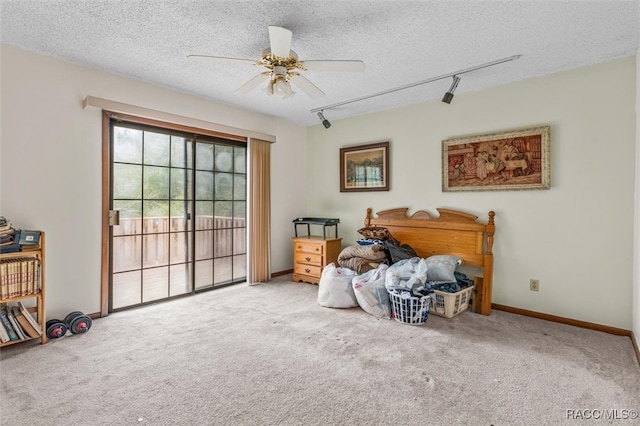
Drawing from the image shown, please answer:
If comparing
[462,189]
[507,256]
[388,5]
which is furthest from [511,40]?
[507,256]

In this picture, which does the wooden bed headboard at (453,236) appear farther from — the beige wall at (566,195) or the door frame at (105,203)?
the door frame at (105,203)

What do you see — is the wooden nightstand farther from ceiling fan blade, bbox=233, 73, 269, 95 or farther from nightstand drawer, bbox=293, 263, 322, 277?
ceiling fan blade, bbox=233, 73, 269, 95

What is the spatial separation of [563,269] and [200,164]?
13.5 feet

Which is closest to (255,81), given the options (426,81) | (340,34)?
(340,34)

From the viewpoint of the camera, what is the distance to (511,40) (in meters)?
2.49

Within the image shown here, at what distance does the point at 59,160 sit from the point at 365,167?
3.47m

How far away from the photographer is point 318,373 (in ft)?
6.98

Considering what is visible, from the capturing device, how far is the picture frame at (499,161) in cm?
316

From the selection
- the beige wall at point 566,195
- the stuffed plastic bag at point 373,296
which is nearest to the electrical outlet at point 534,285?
the beige wall at point 566,195

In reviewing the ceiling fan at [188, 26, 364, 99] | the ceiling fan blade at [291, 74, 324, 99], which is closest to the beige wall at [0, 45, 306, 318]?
the ceiling fan at [188, 26, 364, 99]

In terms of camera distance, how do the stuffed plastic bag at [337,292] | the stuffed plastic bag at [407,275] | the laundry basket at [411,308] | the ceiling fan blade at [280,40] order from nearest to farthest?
the ceiling fan blade at [280,40], the laundry basket at [411,308], the stuffed plastic bag at [407,275], the stuffed plastic bag at [337,292]

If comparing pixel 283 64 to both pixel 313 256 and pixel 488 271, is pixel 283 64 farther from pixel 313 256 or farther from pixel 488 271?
pixel 488 271

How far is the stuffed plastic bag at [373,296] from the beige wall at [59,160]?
2.62 meters

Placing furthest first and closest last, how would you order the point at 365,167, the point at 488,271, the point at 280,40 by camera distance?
the point at 365,167 < the point at 488,271 < the point at 280,40
